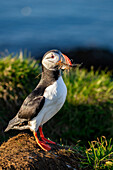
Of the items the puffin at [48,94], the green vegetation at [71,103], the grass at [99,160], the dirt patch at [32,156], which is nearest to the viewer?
the dirt patch at [32,156]

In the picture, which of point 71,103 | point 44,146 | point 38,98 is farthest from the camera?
point 71,103

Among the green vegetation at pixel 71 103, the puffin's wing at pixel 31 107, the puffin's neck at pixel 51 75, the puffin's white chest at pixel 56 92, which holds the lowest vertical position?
the green vegetation at pixel 71 103

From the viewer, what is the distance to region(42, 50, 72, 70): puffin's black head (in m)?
3.25

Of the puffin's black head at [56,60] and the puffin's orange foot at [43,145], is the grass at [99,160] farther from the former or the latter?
the puffin's black head at [56,60]

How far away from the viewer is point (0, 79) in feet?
19.0

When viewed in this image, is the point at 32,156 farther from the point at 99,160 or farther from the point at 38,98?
the point at 99,160

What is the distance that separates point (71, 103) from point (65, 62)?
8.64 ft

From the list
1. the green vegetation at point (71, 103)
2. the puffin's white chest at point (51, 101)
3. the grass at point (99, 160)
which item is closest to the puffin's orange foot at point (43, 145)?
the puffin's white chest at point (51, 101)

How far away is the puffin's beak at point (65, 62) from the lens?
3.24 meters

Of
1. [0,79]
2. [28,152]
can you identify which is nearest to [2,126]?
[0,79]

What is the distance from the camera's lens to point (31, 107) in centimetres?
343

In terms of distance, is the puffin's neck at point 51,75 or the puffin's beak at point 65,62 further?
the puffin's neck at point 51,75

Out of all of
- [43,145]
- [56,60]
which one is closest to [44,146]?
[43,145]

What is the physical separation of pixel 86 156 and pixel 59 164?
1.85 feet
